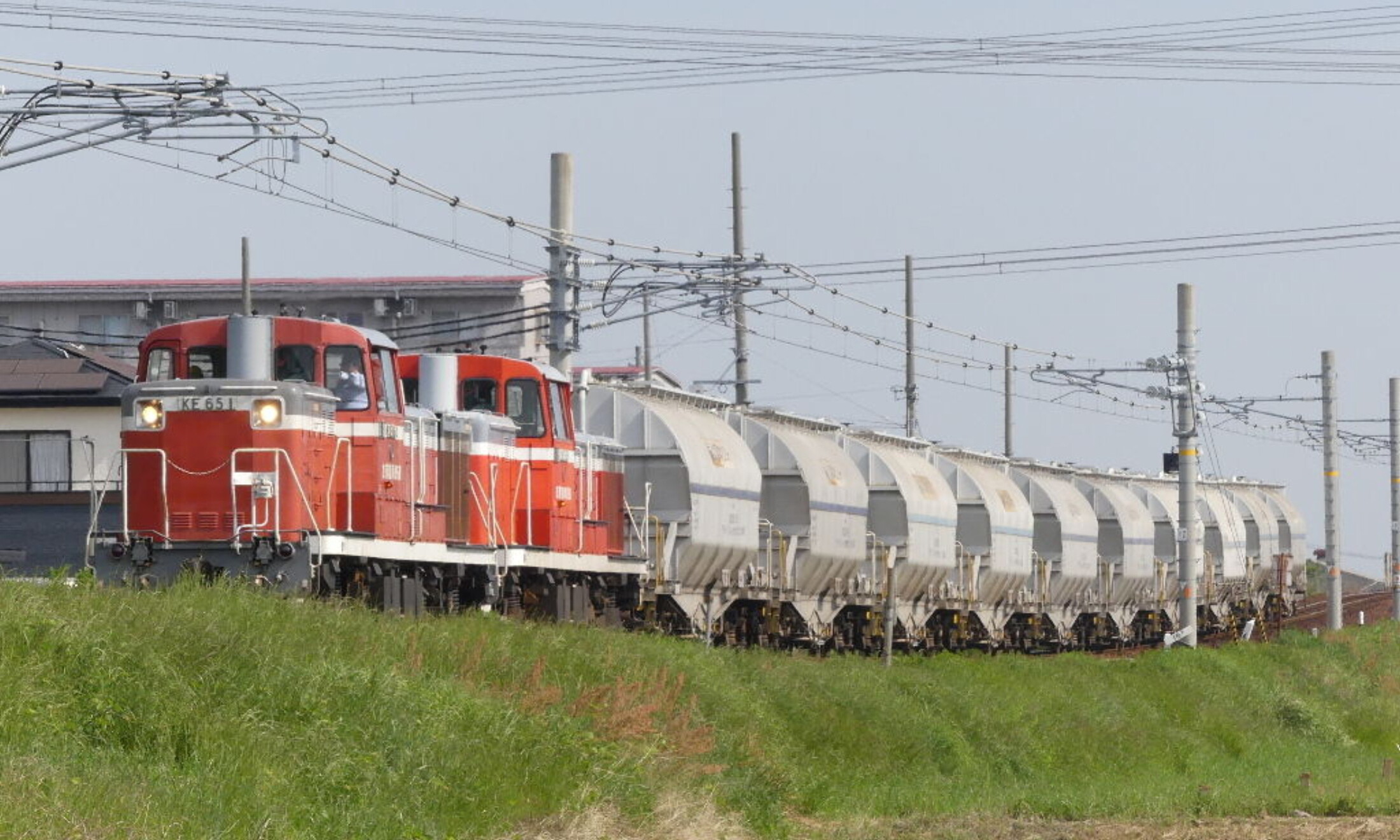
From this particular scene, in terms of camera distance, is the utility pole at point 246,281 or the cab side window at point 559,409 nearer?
the cab side window at point 559,409

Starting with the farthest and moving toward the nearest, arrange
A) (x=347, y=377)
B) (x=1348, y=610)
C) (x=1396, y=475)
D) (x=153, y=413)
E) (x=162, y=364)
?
(x=1348, y=610), (x=1396, y=475), (x=347, y=377), (x=162, y=364), (x=153, y=413)

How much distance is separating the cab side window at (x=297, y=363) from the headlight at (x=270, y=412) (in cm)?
83

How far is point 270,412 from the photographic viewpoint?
20.3m

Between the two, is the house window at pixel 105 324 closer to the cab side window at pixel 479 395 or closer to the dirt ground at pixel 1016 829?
the cab side window at pixel 479 395

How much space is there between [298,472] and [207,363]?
1.71 metres

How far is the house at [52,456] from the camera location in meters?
38.7

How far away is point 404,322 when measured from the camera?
76.3m

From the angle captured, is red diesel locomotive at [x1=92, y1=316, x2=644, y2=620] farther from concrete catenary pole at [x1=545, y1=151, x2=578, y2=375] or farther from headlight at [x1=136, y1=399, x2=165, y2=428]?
concrete catenary pole at [x1=545, y1=151, x2=578, y2=375]

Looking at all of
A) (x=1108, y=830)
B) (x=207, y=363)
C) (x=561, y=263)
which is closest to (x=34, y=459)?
(x=561, y=263)

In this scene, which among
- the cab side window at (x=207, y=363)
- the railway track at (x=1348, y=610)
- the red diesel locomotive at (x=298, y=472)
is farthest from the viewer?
the railway track at (x=1348, y=610)

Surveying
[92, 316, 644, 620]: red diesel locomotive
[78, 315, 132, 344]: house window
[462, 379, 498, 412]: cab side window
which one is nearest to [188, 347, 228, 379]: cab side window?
[92, 316, 644, 620]: red diesel locomotive

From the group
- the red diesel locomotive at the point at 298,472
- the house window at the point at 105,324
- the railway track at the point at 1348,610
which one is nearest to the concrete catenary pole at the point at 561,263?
the red diesel locomotive at the point at 298,472

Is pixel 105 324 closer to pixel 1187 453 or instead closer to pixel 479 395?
pixel 1187 453

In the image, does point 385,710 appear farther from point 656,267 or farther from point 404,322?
point 404,322
